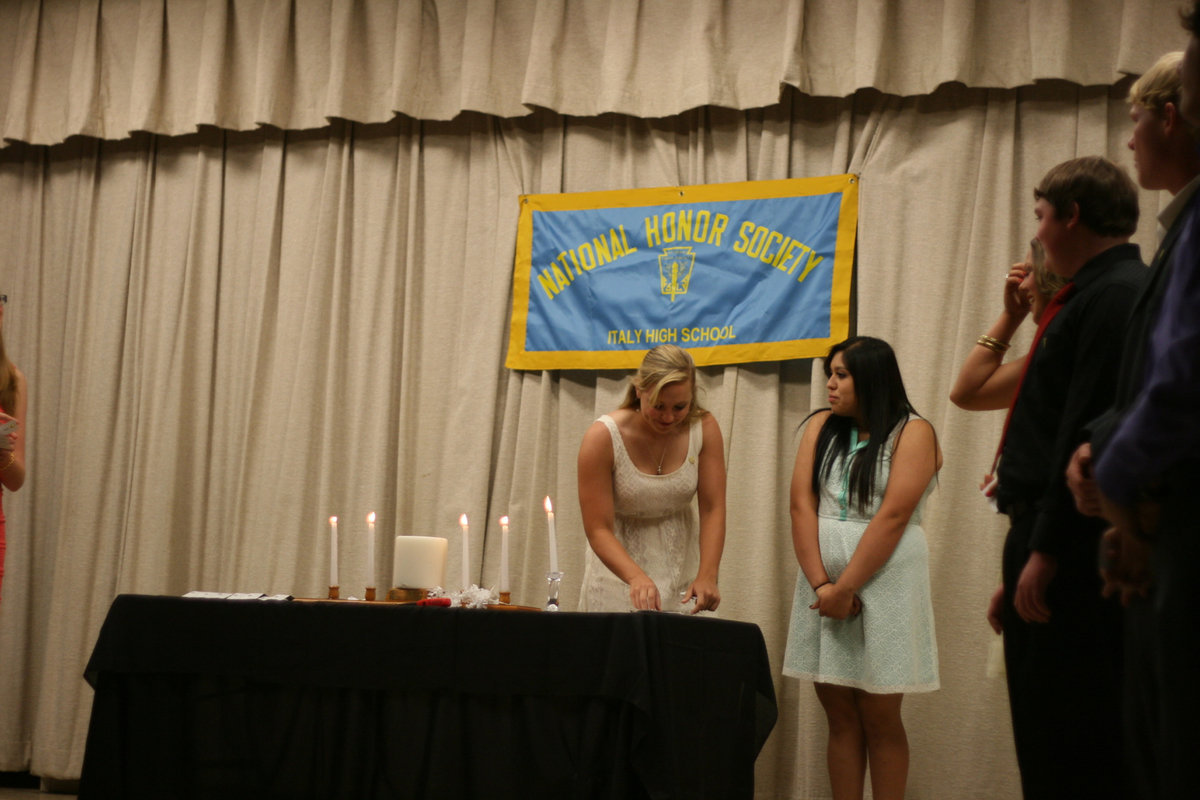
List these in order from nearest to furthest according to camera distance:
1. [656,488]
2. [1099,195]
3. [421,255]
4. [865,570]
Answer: [1099,195] → [865,570] → [656,488] → [421,255]

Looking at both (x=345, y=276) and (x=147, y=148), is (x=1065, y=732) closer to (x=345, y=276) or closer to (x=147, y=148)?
(x=345, y=276)

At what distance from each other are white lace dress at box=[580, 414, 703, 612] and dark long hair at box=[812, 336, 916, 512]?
17.7 inches

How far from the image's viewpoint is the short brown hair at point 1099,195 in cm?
184

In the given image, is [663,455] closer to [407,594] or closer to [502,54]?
[407,594]

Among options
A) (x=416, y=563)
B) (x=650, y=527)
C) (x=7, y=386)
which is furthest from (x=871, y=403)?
(x=7, y=386)

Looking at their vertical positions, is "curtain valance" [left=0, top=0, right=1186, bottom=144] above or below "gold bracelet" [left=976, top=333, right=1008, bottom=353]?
above

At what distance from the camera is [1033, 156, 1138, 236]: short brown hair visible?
1841mm

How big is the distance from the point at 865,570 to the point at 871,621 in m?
0.15

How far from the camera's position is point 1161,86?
5.20 ft

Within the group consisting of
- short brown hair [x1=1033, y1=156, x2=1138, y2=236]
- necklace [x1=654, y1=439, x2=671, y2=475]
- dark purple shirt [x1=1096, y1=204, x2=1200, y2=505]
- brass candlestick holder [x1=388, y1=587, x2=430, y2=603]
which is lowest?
brass candlestick holder [x1=388, y1=587, x2=430, y2=603]

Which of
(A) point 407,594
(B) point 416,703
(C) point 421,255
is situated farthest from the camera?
(C) point 421,255

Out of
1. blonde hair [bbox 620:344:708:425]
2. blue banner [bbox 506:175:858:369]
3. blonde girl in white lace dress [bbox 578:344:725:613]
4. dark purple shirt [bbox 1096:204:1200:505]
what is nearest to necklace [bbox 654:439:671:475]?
blonde girl in white lace dress [bbox 578:344:725:613]

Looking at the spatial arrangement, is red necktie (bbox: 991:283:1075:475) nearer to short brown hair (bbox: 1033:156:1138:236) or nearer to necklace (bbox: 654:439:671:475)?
short brown hair (bbox: 1033:156:1138:236)

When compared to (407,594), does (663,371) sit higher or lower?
higher
